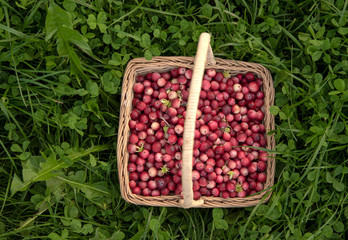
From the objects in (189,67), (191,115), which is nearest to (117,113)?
(189,67)

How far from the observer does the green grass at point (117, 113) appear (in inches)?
109

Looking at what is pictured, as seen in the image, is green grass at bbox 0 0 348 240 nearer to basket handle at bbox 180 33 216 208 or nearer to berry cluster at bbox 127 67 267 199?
berry cluster at bbox 127 67 267 199

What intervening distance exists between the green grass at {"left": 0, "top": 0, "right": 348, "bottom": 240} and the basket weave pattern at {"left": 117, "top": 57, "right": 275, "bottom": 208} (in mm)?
88

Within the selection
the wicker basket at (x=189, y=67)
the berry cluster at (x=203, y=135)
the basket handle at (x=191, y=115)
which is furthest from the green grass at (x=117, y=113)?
the basket handle at (x=191, y=115)

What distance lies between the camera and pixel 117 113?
3.19 m

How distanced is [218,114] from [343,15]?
135cm

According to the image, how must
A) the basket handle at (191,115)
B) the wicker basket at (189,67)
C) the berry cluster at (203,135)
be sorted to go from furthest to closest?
the berry cluster at (203,135)
the wicker basket at (189,67)
the basket handle at (191,115)

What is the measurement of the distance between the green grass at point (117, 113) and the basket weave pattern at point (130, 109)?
0.09 m

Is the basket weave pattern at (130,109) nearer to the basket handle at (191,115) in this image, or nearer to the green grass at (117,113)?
the green grass at (117,113)

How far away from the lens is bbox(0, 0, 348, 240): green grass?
2.77 meters

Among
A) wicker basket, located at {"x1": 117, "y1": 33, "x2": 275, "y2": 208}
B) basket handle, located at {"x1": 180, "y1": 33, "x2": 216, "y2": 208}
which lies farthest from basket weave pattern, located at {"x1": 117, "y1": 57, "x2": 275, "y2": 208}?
basket handle, located at {"x1": 180, "y1": 33, "x2": 216, "y2": 208}

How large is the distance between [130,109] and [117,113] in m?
0.20

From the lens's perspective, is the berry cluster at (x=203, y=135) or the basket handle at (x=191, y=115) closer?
the basket handle at (x=191, y=115)

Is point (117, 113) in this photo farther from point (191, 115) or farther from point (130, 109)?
point (191, 115)
